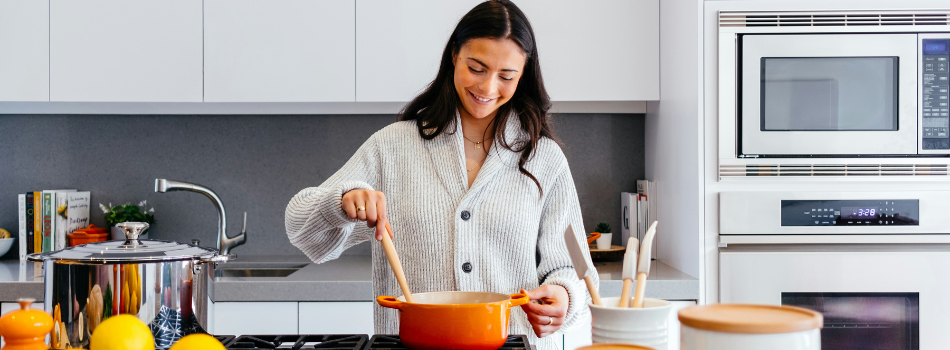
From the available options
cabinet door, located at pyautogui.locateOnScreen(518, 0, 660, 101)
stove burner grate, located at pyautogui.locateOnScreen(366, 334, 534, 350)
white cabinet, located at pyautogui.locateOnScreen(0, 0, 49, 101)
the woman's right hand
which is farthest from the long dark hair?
white cabinet, located at pyautogui.locateOnScreen(0, 0, 49, 101)

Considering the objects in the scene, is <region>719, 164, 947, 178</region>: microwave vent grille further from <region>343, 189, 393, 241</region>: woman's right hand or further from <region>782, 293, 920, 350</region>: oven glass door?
<region>343, 189, 393, 241</region>: woman's right hand

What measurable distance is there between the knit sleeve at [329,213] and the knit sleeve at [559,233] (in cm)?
34

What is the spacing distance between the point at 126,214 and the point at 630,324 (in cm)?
Result: 224

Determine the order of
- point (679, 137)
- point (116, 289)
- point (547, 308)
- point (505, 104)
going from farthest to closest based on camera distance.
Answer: point (679, 137), point (505, 104), point (547, 308), point (116, 289)

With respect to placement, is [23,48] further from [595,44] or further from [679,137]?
[679,137]

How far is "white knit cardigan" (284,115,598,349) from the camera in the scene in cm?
125

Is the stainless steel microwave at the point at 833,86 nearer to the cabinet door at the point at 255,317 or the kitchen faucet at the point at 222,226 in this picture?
the cabinet door at the point at 255,317

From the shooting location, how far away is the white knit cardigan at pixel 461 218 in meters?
1.25

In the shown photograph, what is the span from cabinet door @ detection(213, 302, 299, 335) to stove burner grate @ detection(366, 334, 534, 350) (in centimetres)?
111

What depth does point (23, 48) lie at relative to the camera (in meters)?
2.17

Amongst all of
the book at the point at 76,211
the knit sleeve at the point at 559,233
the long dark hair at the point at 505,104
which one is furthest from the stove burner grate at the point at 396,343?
the book at the point at 76,211

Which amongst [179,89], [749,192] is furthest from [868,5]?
[179,89]

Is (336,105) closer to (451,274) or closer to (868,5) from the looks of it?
(451,274)

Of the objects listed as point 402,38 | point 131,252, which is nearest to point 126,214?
point 402,38
